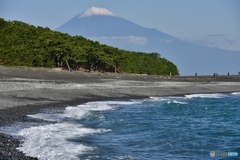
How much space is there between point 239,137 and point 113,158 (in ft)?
38.5

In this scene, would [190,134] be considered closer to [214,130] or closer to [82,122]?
[214,130]

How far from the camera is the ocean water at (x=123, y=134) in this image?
1739 centimetres

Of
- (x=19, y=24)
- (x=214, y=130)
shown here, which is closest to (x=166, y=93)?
(x=214, y=130)

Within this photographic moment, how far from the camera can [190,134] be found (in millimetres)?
24875

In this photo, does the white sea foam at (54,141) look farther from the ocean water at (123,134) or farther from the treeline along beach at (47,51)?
the treeline along beach at (47,51)

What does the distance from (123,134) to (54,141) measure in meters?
5.41

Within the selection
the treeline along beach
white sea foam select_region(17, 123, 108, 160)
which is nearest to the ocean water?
white sea foam select_region(17, 123, 108, 160)

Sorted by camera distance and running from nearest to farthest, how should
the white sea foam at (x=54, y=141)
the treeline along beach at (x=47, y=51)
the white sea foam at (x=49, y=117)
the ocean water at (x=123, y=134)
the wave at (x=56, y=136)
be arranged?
the white sea foam at (x=54, y=141) → the wave at (x=56, y=136) → the ocean water at (x=123, y=134) → the white sea foam at (x=49, y=117) → the treeline along beach at (x=47, y=51)

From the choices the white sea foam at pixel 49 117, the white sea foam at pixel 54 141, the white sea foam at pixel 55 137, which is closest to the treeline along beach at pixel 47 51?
the white sea foam at pixel 49 117

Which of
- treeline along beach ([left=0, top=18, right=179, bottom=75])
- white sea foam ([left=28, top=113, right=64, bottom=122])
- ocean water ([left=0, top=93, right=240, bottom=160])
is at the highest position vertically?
treeline along beach ([left=0, top=18, right=179, bottom=75])

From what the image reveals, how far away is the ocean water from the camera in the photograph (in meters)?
17.4

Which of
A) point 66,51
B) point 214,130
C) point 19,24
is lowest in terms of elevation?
point 214,130

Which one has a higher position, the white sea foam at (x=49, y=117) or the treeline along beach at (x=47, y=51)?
the treeline along beach at (x=47, y=51)

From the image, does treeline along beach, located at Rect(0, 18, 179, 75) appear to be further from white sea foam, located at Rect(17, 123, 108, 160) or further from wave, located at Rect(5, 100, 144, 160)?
white sea foam, located at Rect(17, 123, 108, 160)
